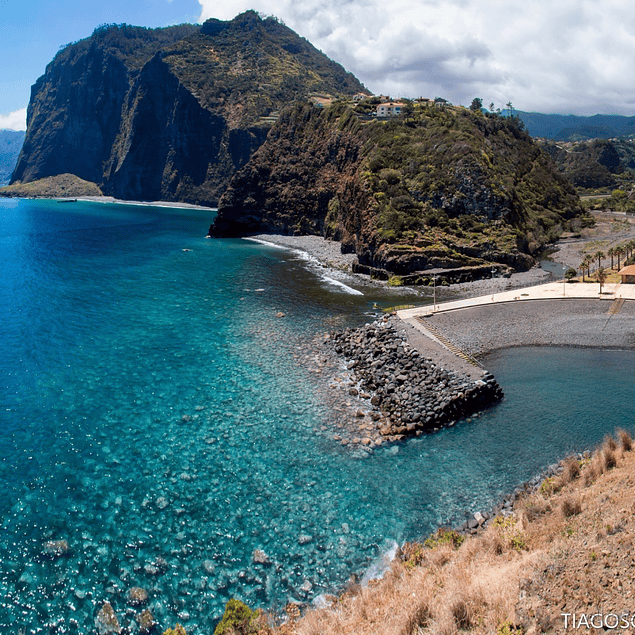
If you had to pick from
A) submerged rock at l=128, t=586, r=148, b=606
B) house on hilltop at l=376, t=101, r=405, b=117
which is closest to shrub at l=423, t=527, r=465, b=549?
submerged rock at l=128, t=586, r=148, b=606

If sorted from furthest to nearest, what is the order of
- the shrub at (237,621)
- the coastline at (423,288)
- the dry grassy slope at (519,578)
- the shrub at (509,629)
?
1. the coastline at (423,288)
2. the shrub at (237,621)
3. the dry grassy slope at (519,578)
4. the shrub at (509,629)

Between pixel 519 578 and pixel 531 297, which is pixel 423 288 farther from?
pixel 519 578

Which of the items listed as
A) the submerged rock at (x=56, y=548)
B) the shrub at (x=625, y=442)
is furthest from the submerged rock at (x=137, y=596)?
Answer: the shrub at (x=625, y=442)

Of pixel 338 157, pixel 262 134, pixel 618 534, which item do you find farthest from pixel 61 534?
pixel 262 134

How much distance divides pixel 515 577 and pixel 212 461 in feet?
55.1

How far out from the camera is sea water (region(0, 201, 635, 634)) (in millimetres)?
19812

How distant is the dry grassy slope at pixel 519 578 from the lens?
1428 centimetres

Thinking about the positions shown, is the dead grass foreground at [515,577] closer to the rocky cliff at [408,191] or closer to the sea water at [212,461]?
the sea water at [212,461]

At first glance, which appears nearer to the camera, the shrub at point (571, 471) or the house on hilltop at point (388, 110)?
the shrub at point (571, 471)

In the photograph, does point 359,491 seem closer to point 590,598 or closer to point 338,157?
point 590,598

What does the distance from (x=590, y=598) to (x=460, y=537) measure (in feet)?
23.2

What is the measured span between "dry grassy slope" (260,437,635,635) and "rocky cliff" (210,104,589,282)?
51236mm

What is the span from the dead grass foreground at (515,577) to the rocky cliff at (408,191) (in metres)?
50.9

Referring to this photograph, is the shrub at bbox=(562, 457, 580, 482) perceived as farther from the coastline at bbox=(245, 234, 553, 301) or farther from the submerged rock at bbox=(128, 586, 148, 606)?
the coastline at bbox=(245, 234, 553, 301)
